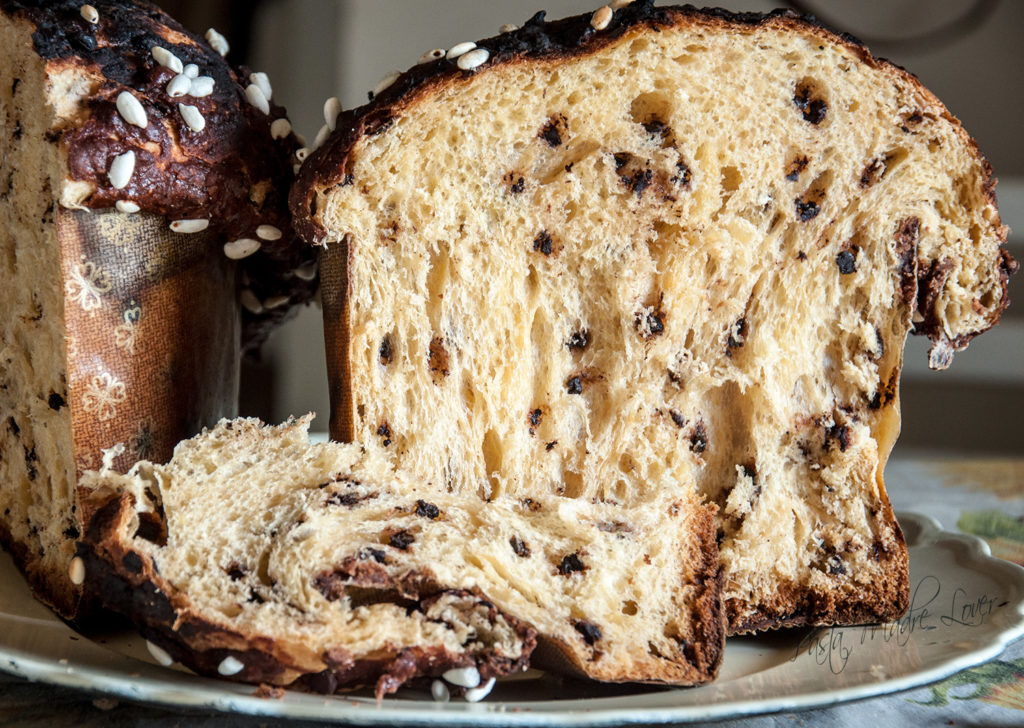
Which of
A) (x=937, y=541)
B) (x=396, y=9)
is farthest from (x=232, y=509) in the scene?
(x=396, y=9)

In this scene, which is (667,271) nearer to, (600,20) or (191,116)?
(600,20)

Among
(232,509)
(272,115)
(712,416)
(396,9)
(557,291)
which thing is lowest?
(232,509)

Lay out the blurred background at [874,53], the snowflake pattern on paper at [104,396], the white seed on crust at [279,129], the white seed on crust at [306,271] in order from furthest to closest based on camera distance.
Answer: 1. the blurred background at [874,53]
2. the white seed on crust at [306,271]
3. the white seed on crust at [279,129]
4. the snowflake pattern on paper at [104,396]

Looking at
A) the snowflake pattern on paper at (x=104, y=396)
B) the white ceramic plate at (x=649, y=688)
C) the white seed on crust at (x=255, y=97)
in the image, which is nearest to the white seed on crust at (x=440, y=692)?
the white ceramic plate at (x=649, y=688)

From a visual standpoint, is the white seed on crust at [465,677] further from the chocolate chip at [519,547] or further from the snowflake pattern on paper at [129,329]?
the snowflake pattern on paper at [129,329]

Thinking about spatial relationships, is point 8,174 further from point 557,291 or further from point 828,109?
point 828,109

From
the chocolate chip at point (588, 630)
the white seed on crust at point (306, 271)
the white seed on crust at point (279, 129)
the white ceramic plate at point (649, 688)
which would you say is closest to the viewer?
the white ceramic plate at point (649, 688)
